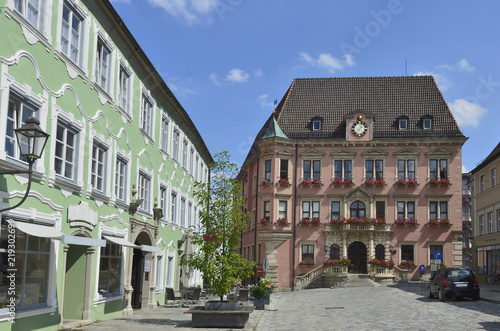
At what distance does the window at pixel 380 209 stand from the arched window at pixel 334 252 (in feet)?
13.5

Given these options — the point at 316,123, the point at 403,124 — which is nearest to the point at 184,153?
the point at 316,123

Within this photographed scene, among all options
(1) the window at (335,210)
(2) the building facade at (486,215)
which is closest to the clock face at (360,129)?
(1) the window at (335,210)

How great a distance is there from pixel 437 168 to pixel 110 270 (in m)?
34.4

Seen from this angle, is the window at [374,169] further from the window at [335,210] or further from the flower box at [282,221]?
the flower box at [282,221]

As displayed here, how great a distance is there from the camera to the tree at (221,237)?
18.2 metres

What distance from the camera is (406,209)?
156 feet

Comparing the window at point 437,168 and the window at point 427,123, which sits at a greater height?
the window at point 427,123

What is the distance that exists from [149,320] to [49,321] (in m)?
5.11

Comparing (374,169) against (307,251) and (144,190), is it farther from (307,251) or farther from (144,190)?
(144,190)

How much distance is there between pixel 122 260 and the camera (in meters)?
20.7

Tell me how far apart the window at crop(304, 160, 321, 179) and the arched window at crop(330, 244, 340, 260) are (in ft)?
18.8

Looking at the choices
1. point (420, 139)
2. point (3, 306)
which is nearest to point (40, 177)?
point (3, 306)

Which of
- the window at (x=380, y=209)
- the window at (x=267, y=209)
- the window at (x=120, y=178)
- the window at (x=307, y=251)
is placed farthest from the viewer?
the window at (x=267, y=209)

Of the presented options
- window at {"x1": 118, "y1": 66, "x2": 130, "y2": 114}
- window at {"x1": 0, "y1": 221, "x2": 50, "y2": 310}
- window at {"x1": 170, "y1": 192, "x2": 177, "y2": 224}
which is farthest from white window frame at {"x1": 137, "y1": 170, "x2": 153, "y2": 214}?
window at {"x1": 0, "y1": 221, "x2": 50, "y2": 310}
